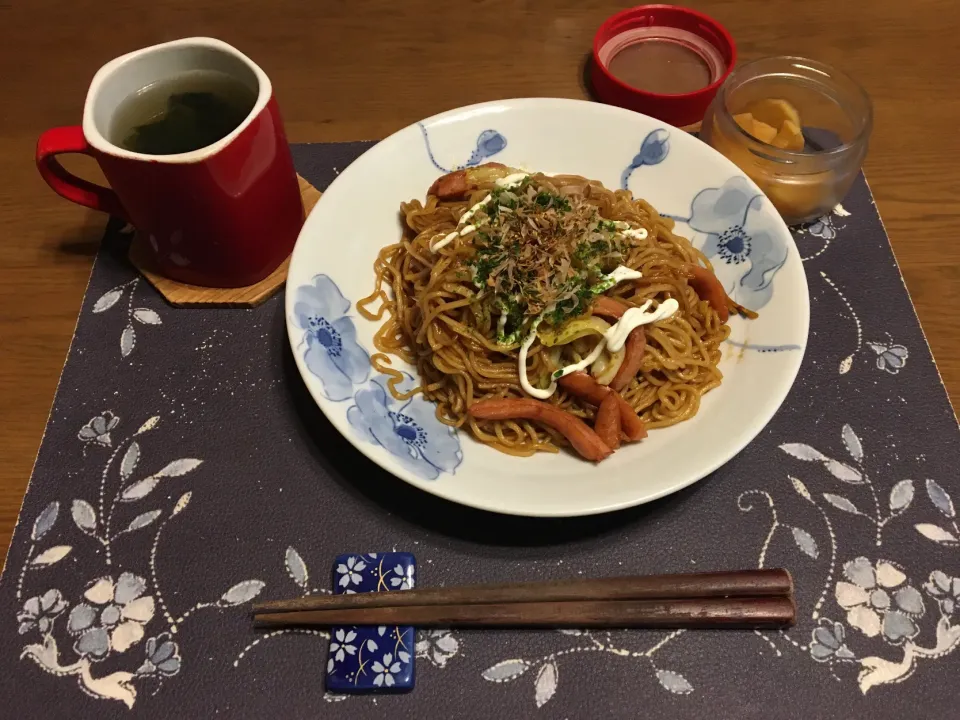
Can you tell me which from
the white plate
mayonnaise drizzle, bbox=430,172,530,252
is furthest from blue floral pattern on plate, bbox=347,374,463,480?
mayonnaise drizzle, bbox=430,172,530,252

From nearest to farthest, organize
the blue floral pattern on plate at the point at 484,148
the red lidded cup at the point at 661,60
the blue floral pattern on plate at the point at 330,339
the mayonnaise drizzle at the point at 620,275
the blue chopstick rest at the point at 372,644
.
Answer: the blue chopstick rest at the point at 372,644, the blue floral pattern on plate at the point at 330,339, the mayonnaise drizzle at the point at 620,275, the blue floral pattern on plate at the point at 484,148, the red lidded cup at the point at 661,60

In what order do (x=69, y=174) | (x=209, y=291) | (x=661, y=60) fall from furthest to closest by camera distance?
(x=661, y=60) → (x=209, y=291) → (x=69, y=174)

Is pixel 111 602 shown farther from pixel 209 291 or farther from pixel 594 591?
pixel 594 591

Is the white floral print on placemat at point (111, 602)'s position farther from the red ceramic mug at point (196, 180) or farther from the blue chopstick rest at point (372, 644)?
the red ceramic mug at point (196, 180)

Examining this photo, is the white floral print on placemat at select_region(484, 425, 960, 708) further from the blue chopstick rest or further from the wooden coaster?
the wooden coaster

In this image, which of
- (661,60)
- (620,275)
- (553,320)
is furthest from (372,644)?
(661,60)

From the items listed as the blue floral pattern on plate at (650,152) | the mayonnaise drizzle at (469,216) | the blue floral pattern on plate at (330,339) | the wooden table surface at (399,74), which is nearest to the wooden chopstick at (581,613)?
the blue floral pattern on plate at (330,339)
